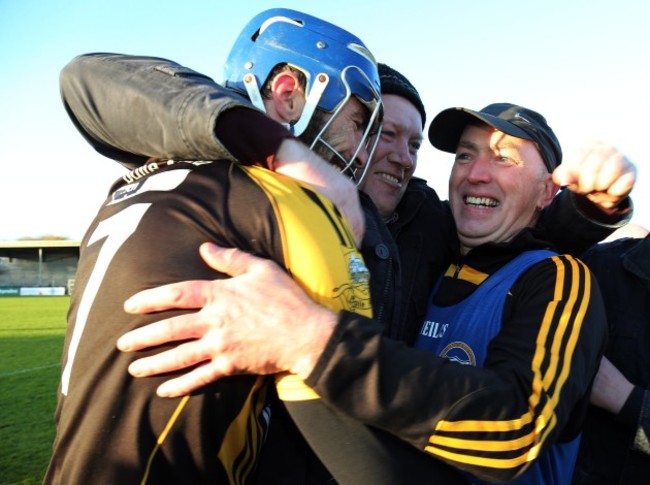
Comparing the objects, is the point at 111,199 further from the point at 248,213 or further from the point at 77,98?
the point at 248,213

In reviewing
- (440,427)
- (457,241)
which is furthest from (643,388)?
(440,427)

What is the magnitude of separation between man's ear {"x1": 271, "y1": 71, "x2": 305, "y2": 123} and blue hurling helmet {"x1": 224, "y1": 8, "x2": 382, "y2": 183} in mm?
33

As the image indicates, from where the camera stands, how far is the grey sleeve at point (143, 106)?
1.32 m

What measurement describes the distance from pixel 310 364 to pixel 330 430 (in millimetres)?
156

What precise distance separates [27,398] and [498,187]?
7345 mm

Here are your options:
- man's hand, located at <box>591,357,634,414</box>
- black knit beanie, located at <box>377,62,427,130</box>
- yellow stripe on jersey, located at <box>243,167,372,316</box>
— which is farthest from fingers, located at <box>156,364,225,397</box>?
black knit beanie, located at <box>377,62,427,130</box>

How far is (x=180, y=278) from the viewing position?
125 centimetres

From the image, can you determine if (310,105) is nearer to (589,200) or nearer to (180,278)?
(180,278)

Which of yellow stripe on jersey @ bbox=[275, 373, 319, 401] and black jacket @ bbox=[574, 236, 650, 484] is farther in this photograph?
black jacket @ bbox=[574, 236, 650, 484]

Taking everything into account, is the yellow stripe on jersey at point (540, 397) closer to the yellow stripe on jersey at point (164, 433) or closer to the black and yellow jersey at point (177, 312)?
the black and yellow jersey at point (177, 312)

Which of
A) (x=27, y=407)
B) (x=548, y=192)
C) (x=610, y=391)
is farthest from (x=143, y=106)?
(x=27, y=407)

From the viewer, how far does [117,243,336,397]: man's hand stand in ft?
3.96

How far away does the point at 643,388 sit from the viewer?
2.46 m

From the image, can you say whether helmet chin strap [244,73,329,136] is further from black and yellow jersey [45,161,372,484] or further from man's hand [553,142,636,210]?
man's hand [553,142,636,210]
